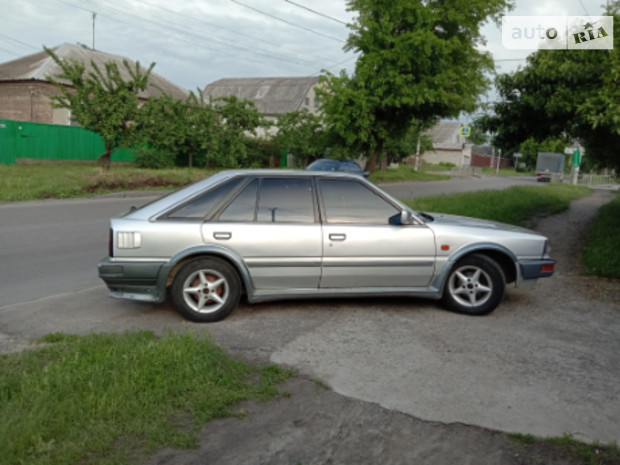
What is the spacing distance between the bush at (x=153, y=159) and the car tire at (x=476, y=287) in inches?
903

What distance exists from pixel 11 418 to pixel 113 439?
59 cm

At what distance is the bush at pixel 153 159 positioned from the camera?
88.4 feet

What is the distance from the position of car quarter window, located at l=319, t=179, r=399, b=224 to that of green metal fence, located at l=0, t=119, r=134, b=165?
21.7 m

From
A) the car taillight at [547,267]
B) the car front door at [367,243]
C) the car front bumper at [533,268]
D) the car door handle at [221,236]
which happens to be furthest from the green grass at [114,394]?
the car taillight at [547,267]

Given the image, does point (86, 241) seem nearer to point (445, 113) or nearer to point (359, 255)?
point (359, 255)

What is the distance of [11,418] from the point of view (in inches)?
127

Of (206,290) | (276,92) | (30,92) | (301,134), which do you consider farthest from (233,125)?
(276,92)

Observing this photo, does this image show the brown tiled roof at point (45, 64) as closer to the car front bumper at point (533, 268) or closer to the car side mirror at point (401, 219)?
the car side mirror at point (401, 219)

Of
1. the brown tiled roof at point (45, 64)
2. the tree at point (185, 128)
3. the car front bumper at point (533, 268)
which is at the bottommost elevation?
the car front bumper at point (533, 268)

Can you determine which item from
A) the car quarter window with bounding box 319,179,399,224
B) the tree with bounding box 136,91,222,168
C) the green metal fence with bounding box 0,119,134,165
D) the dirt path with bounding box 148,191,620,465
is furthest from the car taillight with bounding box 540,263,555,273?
the green metal fence with bounding box 0,119,134,165

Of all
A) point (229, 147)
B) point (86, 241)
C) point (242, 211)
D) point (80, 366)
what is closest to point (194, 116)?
point (229, 147)

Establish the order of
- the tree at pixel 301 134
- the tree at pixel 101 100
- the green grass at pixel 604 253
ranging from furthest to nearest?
the tree at pixel 301 134
the tree at pixel 101 100
the green grass at pixel 604 253

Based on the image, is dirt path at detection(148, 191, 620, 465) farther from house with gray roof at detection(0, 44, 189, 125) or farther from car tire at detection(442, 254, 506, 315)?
house with gray roof at detection(0, 44, 189, 125)

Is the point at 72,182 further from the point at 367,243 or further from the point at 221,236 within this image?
the point at 367,243
